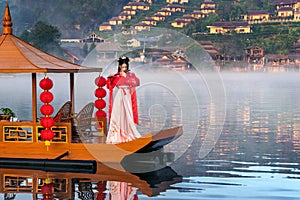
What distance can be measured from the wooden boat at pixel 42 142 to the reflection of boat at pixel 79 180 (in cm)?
21

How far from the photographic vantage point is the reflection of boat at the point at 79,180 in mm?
8500

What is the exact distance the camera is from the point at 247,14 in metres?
76.2

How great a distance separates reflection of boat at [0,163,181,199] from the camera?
8500 millimetres

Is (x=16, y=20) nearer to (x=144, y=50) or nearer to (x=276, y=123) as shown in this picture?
(x=144, y=50)

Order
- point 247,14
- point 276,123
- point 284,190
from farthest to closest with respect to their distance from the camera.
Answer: point 247,14 → point 276,123 → point 284,190

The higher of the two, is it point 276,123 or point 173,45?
point 173,45

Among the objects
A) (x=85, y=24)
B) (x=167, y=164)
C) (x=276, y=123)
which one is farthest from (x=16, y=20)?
(x=167, y=164)

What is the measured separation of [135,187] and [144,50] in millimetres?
49930

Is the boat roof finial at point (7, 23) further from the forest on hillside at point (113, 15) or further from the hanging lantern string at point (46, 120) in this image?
the forest on hillside at point (113, 15)

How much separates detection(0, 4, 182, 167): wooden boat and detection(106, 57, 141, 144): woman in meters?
0.31

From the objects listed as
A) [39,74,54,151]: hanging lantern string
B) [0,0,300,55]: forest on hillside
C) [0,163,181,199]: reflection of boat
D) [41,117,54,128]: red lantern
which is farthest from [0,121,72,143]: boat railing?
[0,0,300,55]: forest on hillside

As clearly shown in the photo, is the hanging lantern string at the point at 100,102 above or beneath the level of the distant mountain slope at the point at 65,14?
beneath

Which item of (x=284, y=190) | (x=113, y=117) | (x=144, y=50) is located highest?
(x=144, y=50)

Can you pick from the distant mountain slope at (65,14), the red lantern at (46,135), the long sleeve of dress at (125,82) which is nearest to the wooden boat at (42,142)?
the red lantern at (46,135)
